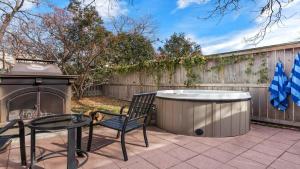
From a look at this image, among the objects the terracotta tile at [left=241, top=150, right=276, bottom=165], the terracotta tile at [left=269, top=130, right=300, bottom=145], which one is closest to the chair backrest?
the terracotta tile at [left=241, top=150, right=276, bottom=165]

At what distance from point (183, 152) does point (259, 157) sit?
98cm

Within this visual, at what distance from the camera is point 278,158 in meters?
2.46

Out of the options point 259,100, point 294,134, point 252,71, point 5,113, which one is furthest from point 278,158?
point 5,113

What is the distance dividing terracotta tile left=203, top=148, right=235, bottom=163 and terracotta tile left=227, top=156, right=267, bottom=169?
0.08 m

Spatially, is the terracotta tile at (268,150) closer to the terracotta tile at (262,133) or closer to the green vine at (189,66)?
the terracotta tile at (262,133)

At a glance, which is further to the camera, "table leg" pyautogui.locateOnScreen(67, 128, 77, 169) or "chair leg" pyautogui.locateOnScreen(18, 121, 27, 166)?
"chair leg" pyautogui.locateOnScreen(18, 121, 27, 166)

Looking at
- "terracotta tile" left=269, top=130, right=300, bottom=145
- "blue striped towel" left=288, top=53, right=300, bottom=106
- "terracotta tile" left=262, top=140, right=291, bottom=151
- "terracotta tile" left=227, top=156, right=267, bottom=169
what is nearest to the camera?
"terracotta tile" left=227, top=156, right=267, bottom=169

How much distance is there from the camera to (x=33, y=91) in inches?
140

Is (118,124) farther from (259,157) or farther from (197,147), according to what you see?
(259,157)

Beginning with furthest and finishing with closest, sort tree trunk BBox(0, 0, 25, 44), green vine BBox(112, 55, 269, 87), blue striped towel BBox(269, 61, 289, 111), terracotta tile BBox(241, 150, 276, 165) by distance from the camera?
tree trunk BBox(0, 0, 25, 44) < green vine BBox(112, 55, 269, 87) < blue striped towel BBox(269, 61, 289, 111) < terracotta tile BBox(241, 150, 276, 165)

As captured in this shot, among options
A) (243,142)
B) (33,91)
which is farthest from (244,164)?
(33,91)

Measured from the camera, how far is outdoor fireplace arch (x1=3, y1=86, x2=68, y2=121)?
3.43m

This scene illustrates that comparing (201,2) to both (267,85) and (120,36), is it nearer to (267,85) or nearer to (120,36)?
(267,85)

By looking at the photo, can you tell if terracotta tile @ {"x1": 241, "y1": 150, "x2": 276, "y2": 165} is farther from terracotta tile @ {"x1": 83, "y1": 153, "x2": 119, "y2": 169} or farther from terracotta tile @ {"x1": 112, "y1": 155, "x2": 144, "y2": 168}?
terracotta tile @ {"x1": 83, "y1": 153, "x2": 119, "y2": 169}
